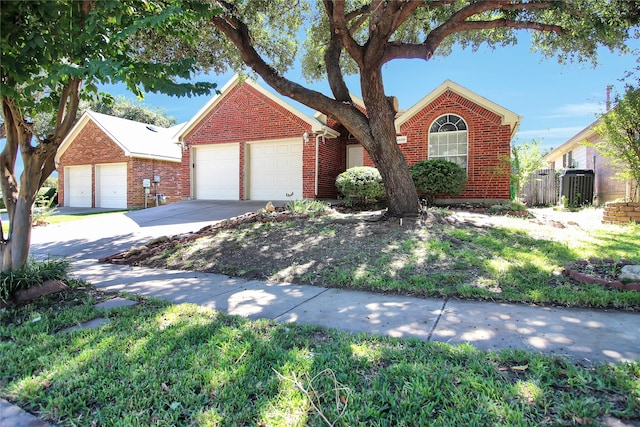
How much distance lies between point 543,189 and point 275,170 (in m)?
12.9

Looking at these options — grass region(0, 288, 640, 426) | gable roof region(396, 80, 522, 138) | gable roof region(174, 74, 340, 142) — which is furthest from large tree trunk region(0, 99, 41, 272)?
gable roof region(396, 80, 522, 138)

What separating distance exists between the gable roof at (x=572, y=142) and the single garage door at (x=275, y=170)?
41.6 ft

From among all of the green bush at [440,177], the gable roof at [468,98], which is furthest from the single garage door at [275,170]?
the green bush at [440,177]

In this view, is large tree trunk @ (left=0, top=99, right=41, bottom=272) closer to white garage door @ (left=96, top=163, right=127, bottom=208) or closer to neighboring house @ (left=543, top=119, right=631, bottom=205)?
neighboring house @ (left=543, top=119, right=631, bottom=205)

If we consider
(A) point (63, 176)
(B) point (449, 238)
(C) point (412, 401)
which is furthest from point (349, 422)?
(A) point (63, 176)

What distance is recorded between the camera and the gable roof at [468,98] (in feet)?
37.9

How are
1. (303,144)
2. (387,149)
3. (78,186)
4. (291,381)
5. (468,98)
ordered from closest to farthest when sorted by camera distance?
(291,381), (387,149), (468,98), (303,144), (78,186)

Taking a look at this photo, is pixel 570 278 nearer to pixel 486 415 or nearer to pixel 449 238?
pixel 449 238

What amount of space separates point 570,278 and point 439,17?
7.78 metres

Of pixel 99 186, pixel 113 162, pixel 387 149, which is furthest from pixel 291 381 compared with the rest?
pixel 99 186

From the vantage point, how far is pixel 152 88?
3.28 meters

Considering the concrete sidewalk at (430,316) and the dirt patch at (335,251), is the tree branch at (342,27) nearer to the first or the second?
the dirt patch at (335,251)

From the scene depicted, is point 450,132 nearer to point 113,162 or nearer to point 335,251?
point 335,251

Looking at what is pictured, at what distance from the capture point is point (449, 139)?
1259cm
